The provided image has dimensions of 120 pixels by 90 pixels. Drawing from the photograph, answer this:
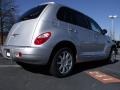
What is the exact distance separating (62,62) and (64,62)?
0.09 metres

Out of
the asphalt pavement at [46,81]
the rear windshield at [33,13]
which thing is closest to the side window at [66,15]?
the rear windshield at [33,13]

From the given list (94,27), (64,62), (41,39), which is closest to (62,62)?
(64,62)

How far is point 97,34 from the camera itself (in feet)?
29.7

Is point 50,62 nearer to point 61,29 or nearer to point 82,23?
point 61,29

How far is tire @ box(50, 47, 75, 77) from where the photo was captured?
23.1 ft

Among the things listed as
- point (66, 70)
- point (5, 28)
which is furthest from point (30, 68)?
point (5, 28)

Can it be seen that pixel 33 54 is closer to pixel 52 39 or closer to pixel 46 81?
pixel 52 39

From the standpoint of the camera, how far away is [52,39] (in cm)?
689

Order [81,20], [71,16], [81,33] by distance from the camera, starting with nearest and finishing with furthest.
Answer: [71,16]
[81,33]
[81,20]

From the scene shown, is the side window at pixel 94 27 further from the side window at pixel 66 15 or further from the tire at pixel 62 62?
the tire at pixel 62 62

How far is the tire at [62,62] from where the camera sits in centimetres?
704

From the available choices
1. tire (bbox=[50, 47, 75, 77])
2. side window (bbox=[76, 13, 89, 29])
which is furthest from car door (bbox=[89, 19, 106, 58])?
tire (bbox=[50, 47, 75, 77])

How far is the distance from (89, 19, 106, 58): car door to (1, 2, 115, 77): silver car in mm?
385

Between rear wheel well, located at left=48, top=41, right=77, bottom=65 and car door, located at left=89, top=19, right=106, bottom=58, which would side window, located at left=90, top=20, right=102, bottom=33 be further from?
rear wheel well, located at left=48, top=41, right=77, bottom=65
